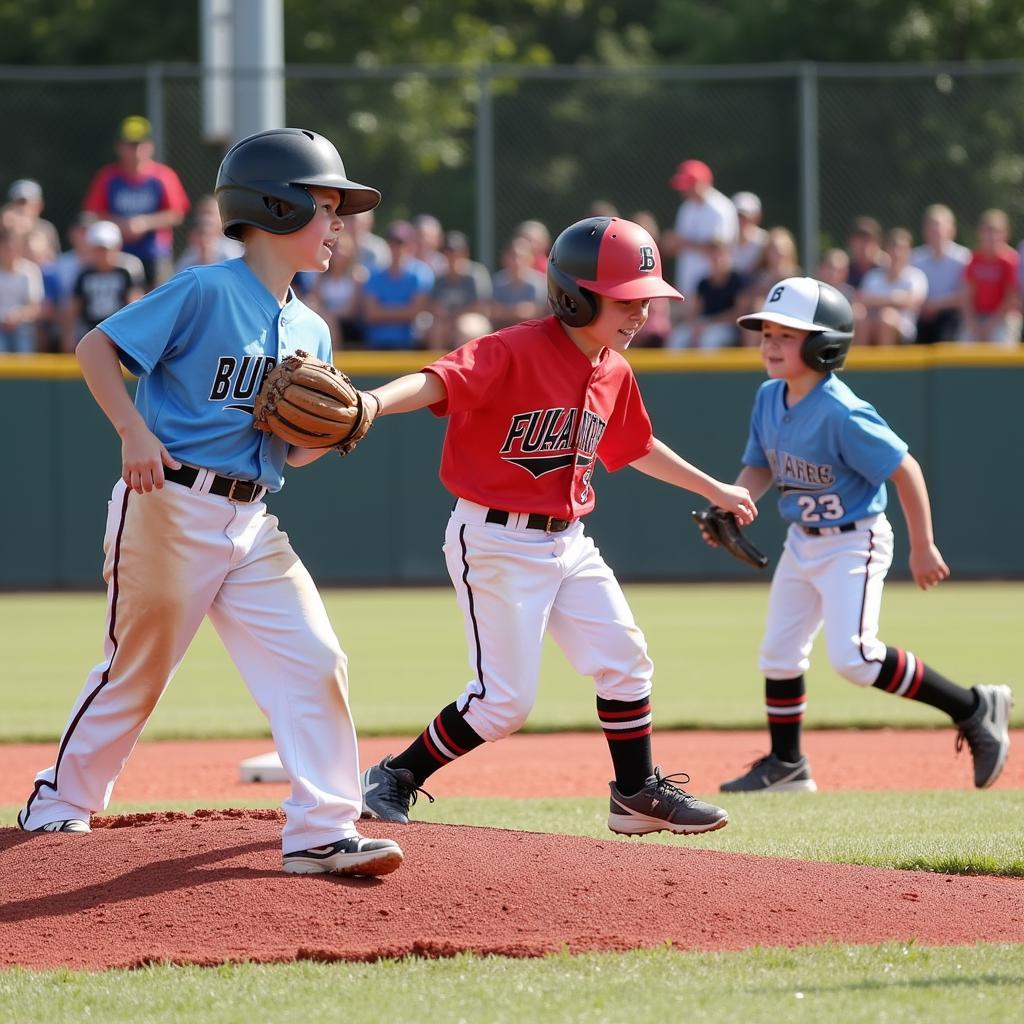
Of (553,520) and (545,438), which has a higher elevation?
(545,438)

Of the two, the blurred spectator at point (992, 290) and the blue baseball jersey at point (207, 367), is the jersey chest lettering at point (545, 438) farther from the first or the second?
the blurred spectator at point (992, 290)

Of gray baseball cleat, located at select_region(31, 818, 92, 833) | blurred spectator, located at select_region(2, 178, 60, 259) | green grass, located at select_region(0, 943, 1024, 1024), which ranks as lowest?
gray baseball cleat, located at select_region(31, 818, 92, 833)

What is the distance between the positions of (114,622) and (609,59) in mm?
27995

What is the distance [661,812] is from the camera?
5.21 meters

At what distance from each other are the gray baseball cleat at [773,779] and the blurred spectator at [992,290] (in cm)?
861

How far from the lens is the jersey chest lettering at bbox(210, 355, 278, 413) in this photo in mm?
4484

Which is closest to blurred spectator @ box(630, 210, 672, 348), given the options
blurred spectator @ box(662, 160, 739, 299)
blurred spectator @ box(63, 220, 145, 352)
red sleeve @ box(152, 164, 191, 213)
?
blurred spectator @ box(662, 160, 739, 299)

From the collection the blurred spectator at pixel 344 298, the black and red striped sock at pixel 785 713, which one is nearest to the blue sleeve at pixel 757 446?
the black and red striped sock at pixel 785 713

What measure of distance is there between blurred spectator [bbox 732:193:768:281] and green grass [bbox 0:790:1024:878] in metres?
8.66

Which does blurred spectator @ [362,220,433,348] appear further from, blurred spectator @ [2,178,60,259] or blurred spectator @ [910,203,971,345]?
blurred spectator @ [910,203,971,345]

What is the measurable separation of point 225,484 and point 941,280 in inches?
453

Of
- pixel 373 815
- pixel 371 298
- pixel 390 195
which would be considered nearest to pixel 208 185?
pixel 371 298

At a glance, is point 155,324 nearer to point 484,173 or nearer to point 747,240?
point 484,173

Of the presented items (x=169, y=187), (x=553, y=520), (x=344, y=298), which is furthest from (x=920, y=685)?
(x=169, y=187)
